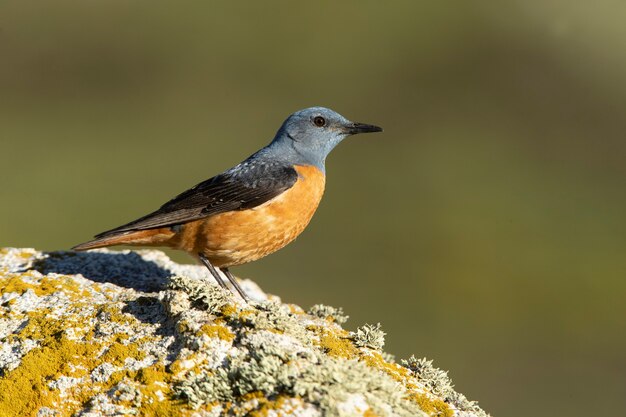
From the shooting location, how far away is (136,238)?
25.6ft

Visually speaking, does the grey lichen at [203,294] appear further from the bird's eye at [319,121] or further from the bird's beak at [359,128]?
the bird's beak at [359,128]

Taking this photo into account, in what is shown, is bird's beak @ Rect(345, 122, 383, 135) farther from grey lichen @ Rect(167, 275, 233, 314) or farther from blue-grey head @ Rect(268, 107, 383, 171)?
grey lichen @ Rect(167, 275, 233, 314)

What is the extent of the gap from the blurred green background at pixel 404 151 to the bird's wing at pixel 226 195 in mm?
6384

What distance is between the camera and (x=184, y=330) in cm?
559

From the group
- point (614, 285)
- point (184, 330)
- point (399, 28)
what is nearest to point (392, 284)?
point (614, 285)

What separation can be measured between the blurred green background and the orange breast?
622cm

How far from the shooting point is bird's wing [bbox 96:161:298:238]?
7789mm

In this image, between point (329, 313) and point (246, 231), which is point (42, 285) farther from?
point (329, 313)

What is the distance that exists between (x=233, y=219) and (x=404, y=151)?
18.1 meters

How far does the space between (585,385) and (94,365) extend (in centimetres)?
1048

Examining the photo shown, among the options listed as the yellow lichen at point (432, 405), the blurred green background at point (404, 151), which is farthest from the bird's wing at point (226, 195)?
the blurred green background at point (404, 151)

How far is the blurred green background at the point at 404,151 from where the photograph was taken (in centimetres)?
1566

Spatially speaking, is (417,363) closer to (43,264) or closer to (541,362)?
(43,264)

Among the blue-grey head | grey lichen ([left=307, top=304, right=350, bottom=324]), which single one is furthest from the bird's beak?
grey lichen ([left=307, top=304, right=350, bottom=324])
